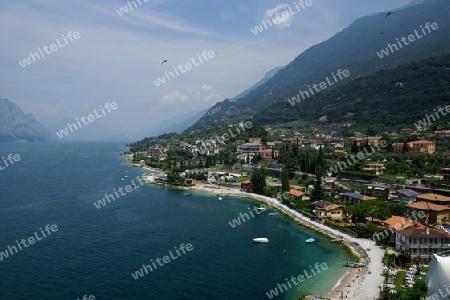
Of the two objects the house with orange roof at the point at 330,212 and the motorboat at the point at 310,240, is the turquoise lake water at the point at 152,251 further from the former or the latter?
the house with orange roof at the point at 330,212

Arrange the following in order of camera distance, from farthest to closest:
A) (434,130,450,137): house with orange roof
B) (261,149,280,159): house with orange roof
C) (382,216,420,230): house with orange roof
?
1. (261,149,280,159): house with orange roof
2. (434,130,450,137): house with orange roof
3. (382,216,420,230): house with orange roof

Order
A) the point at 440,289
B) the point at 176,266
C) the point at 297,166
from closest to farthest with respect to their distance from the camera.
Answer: the point at 440,289, the point at 176,266, the point at 297,166

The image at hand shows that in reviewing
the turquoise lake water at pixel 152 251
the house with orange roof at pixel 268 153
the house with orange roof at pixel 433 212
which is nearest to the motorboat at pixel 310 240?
the turquoise lake water at pixel 152 251

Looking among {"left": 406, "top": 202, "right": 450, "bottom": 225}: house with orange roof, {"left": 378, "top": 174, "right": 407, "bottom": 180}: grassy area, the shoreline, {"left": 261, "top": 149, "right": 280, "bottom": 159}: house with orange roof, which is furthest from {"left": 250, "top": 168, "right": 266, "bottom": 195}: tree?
{"left": 261, "top": 149, "right": 280, "bottom": 159}: house with orange roof

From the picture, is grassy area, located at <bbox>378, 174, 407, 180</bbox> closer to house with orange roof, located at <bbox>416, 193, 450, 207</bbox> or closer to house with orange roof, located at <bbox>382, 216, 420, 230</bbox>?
house with orange roof, located at <bbox>416, 193, 450, 207</bbox>

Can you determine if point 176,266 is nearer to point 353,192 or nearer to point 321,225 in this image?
point 321,225

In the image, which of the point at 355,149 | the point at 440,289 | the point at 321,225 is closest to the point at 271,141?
the point at 355,149

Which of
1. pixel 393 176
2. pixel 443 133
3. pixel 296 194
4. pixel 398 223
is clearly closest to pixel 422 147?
pixel 443 133

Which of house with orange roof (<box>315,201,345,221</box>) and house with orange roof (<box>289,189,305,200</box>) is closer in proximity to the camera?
house with orange roof (<box>315,201,345,221</box>)
